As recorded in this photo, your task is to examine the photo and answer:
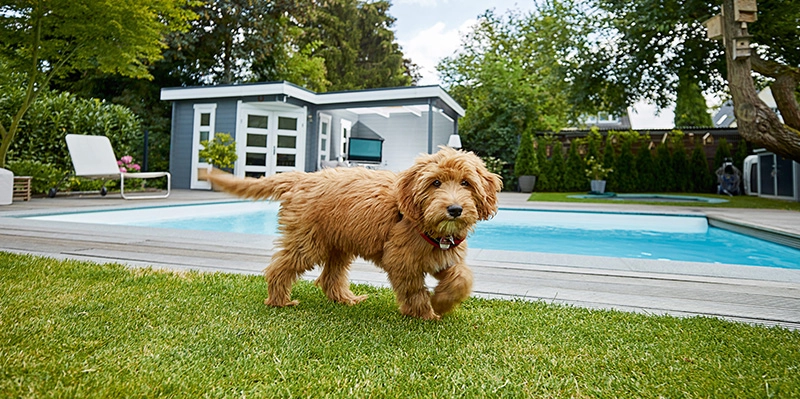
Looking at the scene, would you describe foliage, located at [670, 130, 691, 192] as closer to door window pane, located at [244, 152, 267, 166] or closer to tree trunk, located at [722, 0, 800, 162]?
tree trunk, located at [722, 0, 800, 162]

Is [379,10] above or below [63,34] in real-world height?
above

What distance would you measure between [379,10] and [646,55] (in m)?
19.9

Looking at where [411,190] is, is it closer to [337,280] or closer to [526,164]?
[337,280]

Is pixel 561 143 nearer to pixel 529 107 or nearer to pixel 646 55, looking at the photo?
pixel 529 107

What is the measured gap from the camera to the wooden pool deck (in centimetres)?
238

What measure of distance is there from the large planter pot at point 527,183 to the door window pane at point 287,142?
25.4ft

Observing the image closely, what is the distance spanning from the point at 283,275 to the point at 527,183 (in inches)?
528

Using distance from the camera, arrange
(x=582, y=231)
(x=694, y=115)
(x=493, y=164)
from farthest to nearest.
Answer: (x=694, y=115)
(x=493, y=164)
(x=582, y=231)

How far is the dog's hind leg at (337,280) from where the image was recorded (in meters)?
2.46

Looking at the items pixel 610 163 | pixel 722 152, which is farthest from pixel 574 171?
pixel 722 152

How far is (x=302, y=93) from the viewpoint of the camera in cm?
1334

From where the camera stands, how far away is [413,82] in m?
30.5

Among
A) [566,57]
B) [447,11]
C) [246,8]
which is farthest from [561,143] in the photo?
[447,11]

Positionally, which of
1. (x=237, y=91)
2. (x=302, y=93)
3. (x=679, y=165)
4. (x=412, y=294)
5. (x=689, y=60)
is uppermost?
(x=689, y=60)
